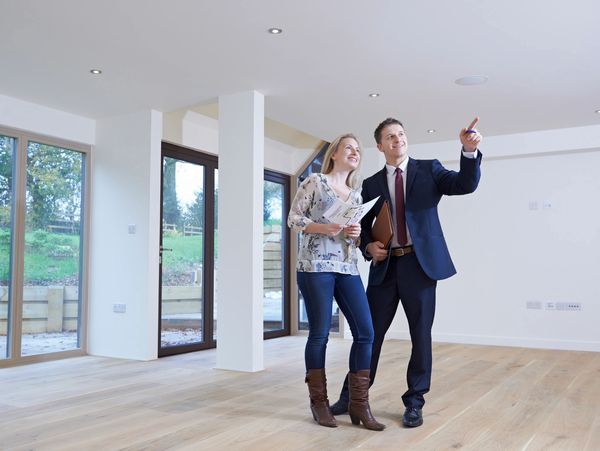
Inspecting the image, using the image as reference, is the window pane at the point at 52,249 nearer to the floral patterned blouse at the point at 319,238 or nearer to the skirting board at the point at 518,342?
the floral patterned blouse at the point at 319,238

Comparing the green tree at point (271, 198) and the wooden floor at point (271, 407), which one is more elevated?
the green tree at point (271, 198)

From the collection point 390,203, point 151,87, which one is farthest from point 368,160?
point 390,203

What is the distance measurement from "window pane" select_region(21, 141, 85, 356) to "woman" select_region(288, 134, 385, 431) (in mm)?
3243

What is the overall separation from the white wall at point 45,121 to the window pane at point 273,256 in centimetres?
A: 215

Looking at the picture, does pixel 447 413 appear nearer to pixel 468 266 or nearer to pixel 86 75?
pixel 86 75

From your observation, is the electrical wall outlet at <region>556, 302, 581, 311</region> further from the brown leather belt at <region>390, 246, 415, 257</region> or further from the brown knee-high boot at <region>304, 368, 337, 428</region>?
the brown knee-high boot at <region>304, 368, 337, 428</region>

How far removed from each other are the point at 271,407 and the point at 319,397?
1.75ft

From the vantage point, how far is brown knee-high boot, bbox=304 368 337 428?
271cm

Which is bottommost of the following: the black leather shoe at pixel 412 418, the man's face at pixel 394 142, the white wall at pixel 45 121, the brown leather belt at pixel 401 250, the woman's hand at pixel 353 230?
the black leather shoe at pixel 412 418

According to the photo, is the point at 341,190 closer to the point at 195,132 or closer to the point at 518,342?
the point at 195,132

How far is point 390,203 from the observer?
2.81 metres

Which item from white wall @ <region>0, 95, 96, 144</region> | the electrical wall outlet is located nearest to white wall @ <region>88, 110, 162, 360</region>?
white wall @ <region>0, 95, 96, 144</region>

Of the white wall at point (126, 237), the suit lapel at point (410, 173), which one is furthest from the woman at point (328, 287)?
the white wall at point (126, 237)

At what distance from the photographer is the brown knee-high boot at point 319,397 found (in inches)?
106
